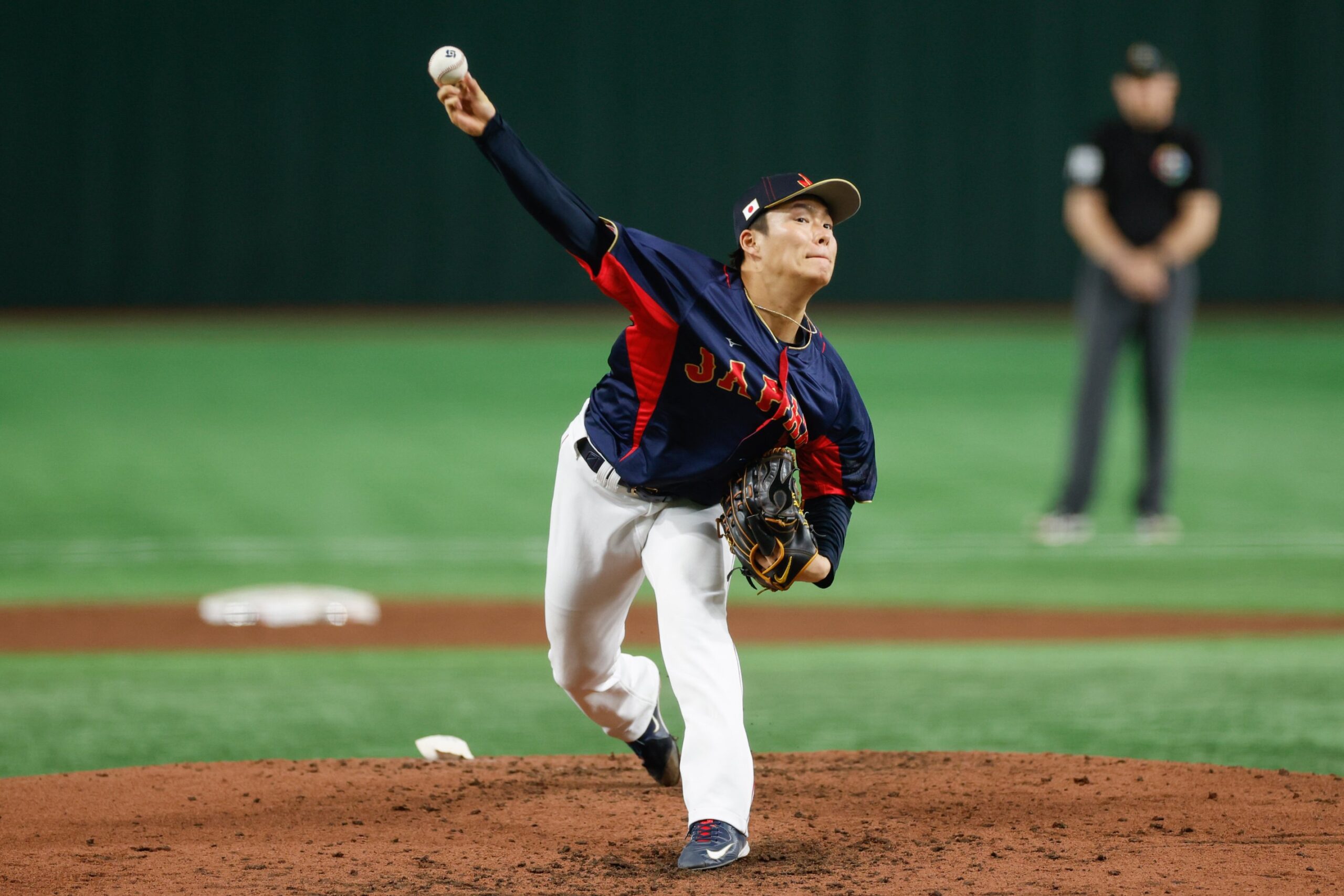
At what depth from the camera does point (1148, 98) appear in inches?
369

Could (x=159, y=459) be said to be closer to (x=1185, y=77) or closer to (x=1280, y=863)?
(x=1280, y=863)

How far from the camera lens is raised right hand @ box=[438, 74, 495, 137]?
3611 mm

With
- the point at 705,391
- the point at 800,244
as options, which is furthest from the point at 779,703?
the point at 800,244

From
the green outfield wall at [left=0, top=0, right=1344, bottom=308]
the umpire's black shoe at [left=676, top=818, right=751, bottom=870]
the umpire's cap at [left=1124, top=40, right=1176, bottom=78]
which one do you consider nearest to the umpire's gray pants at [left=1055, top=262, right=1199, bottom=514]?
the umpire's cap at [left=1124, top=40, right=1176, bottom=78]

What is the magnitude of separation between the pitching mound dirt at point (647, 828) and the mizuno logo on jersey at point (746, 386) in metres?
1.01

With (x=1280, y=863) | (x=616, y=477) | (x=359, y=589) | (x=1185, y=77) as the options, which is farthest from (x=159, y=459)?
(x=1185, y=77)

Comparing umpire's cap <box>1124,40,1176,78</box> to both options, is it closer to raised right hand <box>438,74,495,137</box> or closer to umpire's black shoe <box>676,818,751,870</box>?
raised right hand <box>438,74,495,137</box>

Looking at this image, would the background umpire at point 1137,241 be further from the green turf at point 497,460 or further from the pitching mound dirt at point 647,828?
the pitching mound dirt at point 647,828

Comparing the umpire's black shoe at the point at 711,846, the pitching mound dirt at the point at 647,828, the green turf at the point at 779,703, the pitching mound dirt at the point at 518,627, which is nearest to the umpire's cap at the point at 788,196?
the umpire's black shoe at the point at 711,846

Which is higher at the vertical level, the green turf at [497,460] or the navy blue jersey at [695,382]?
the navy blue jersey at [695,382]

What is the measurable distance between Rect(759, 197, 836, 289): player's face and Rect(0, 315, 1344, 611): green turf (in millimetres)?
4793

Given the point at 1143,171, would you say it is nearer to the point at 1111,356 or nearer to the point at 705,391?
the point at 1111,356

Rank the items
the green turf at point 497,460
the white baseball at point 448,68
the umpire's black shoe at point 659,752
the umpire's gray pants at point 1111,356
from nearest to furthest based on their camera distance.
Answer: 1. the white baseball at point 448,68
2. the umpire's black shoe at point 659,752
3. the green turf at point 497,460
4. the umpire's gray pants at point 1111,356

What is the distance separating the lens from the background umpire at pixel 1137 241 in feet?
30.7
